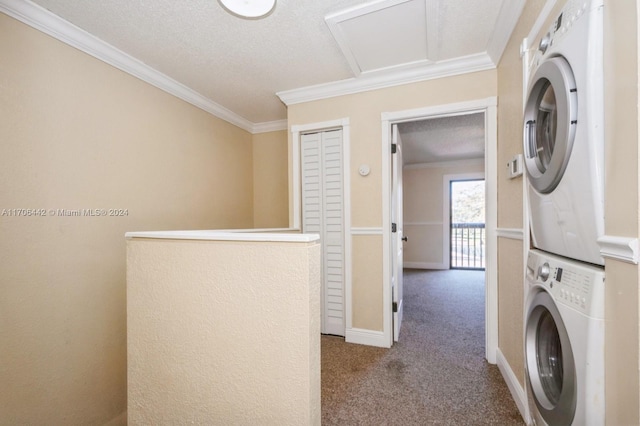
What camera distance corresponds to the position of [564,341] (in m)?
0.91

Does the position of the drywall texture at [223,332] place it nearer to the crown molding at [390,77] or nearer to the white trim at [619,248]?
the white trim at [619,248]

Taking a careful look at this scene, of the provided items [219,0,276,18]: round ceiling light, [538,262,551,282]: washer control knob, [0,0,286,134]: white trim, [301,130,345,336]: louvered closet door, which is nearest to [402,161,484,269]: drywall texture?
[301,130,345,336]: louvered closet door

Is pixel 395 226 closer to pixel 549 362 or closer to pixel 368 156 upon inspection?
pixel 368 156

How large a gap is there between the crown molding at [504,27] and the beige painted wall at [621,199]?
0.95 m

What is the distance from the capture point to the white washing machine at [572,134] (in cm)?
79

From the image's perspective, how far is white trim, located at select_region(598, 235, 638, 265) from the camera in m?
0.68

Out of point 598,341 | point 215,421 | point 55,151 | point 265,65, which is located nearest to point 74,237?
point 55,151

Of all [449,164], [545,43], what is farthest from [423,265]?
[545,43]

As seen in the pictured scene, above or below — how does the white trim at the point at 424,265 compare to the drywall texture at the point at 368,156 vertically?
below

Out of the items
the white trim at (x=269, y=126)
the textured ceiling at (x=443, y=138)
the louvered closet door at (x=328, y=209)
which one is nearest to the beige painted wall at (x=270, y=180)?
the white trim at (x=269, y=126)

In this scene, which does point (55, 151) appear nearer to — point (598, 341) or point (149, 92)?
point (149, 92)

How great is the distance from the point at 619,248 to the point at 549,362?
0.68 meters

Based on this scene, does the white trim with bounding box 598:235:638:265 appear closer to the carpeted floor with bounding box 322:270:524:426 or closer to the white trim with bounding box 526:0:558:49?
the white trim with bounding box 526:0:558:49

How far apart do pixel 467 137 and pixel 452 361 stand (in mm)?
3276
